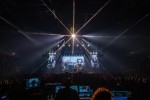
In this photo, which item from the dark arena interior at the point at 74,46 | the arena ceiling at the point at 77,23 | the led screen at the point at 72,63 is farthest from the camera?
the led screen at the point at 72,63

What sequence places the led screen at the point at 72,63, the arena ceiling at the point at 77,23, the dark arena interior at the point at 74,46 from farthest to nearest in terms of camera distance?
1. the led screen at the point at 72,63
2. the arena ceiling at the point at 77,23
3. the dark arena interior at the point at 74,46

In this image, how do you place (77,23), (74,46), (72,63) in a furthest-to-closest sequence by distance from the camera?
(74,46) → (72,63) → (77,23)

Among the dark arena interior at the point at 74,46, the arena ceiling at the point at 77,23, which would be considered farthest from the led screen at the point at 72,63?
the arena ceiling at the point at 77,23

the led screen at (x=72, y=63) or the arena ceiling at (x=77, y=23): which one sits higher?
the arena ceiling at (x=77, y=23)

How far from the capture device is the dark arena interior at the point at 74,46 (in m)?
6.25

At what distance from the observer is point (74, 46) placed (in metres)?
27.5

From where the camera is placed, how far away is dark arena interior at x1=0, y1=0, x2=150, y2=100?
6.25 m

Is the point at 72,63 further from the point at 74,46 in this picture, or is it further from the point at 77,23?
the point at 77,23

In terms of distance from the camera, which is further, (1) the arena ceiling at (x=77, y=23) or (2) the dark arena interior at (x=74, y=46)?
(1) the arena ceiling at (x=77, y=23)

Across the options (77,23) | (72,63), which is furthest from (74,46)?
(77,23)

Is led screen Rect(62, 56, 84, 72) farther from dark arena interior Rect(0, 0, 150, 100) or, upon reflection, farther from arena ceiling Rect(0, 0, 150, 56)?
arena ceiling Rect(0, 0, 150, 56)

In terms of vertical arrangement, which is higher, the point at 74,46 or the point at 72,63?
the point at 74,46

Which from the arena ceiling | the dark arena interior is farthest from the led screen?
the arena ceiling

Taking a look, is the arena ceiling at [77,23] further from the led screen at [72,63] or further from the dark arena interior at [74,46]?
the led screen at [72,63]
